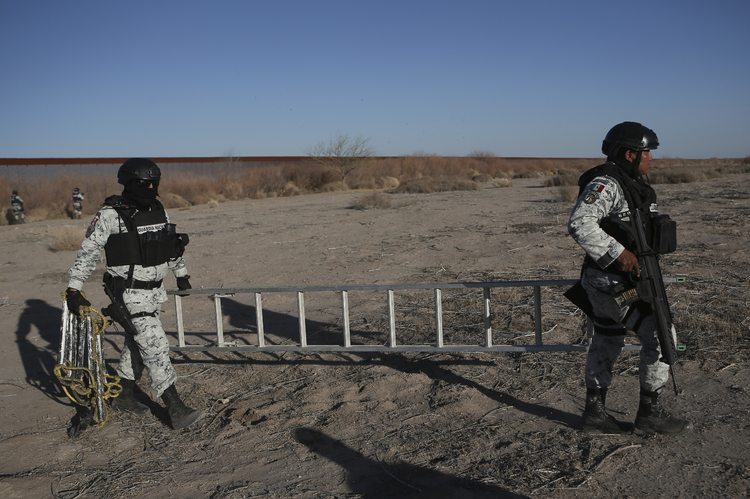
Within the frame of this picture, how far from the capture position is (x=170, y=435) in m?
3.66

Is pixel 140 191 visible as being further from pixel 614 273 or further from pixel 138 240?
pixel 614 273

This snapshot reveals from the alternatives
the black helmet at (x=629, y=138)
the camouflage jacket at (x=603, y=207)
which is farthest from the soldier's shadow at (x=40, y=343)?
the black helmet at (x=629, y=138)

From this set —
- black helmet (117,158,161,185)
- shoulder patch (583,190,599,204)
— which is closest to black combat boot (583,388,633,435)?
shoulder patch (583,190,599,204)

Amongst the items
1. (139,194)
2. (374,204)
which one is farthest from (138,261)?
(374,204)

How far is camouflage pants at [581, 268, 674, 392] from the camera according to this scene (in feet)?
9.94

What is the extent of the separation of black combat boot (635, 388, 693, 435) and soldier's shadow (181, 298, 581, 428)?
1.35 ft

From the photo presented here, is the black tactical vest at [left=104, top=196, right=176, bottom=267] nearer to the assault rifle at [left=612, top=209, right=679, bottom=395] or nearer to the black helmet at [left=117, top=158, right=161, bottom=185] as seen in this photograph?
the black helmet at [left=117, top=158, right=161, bottom=185]

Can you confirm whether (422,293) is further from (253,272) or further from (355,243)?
Answer: (355,243)

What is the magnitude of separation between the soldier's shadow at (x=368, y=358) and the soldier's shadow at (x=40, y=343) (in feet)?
5.06

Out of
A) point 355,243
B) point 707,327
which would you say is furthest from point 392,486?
point 355,243

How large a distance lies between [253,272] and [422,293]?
3675 mm

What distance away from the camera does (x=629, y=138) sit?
3.05 m

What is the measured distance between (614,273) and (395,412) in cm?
174

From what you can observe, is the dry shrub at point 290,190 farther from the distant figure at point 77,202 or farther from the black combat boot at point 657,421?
the black combat boot at point 657,421
